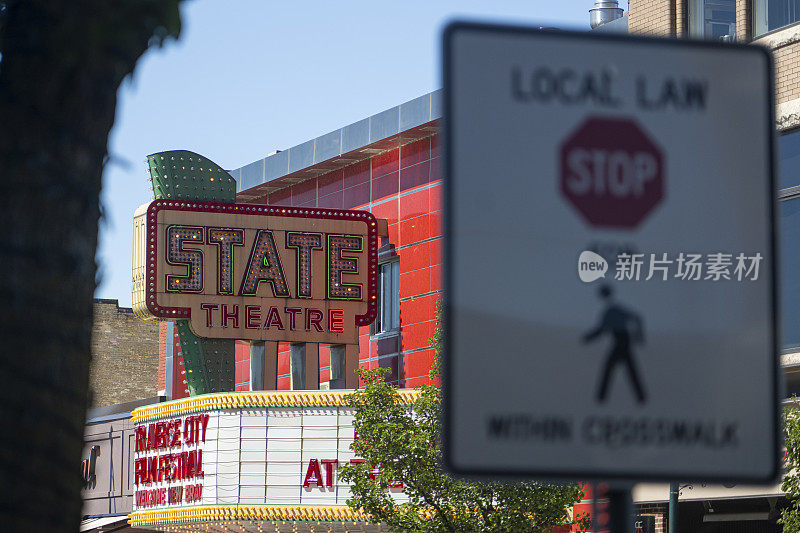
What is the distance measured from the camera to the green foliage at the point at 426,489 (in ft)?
71.5

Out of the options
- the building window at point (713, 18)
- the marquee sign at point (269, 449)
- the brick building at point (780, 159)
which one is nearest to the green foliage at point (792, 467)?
the brick building at point (780, 159)

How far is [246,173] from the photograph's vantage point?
3953 cm

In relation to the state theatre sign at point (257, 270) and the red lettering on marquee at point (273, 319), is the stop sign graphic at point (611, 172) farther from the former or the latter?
the red lettering on marquee at point (273, 319)

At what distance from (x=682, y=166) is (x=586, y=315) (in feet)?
1.55

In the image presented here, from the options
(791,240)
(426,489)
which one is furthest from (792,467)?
(426,489)

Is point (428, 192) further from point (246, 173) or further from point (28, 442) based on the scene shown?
point (28, 442)

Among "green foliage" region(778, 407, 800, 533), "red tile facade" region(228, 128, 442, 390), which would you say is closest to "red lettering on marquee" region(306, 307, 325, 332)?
"red tile facade" region(228, 128, 442, 390)

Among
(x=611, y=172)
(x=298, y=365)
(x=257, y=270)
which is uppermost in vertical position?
(x=257, y=270)

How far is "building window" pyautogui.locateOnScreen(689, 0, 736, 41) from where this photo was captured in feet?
80.3

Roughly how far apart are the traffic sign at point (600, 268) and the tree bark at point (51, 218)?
4.92 ft

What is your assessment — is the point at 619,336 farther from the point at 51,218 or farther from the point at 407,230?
the point at 407,230

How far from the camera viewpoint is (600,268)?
319cm

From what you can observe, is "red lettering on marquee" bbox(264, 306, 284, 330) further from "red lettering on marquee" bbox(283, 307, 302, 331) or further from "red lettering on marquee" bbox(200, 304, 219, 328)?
"red lettering on marquee" bbox(200, 304, 219, 328)

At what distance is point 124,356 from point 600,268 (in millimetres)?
64893
